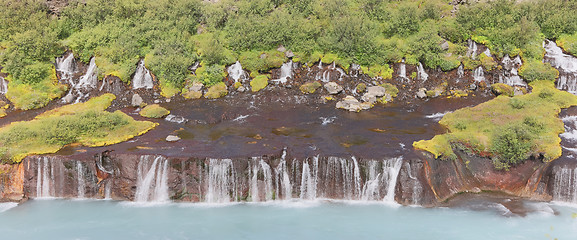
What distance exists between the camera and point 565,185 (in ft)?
71.8

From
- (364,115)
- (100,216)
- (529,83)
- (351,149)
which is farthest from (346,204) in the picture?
(529,83)

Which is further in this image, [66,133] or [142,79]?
[142,79]

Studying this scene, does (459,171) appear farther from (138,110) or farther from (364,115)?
(138,110)

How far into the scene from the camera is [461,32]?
37594 millimetres

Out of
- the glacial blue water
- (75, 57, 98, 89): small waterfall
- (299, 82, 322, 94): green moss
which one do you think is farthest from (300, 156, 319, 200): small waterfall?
(75, 57, 98, 89): small waterfall

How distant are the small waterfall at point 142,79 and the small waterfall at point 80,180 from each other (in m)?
13.3

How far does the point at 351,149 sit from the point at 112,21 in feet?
91.8

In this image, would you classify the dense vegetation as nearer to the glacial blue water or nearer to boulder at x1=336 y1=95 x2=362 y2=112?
boulder at x1=336 y1=95 x2=362 y2=112

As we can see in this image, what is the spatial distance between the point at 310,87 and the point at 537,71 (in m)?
18.0

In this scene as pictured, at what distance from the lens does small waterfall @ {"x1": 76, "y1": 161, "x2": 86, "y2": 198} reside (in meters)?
22.9

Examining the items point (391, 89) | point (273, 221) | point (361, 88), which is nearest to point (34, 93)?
point (273, 221)

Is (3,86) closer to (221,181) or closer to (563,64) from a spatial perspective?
(221,181)

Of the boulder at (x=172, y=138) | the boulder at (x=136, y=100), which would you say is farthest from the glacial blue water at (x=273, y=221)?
the boulder at (x=136, y=100)

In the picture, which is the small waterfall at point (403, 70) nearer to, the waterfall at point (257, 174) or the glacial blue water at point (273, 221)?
the glacial blue water at point (273, 221)
